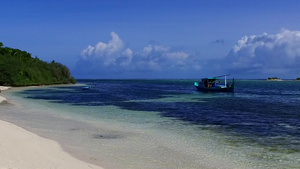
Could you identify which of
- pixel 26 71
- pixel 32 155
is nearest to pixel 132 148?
pixel 32 155

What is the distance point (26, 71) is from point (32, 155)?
105 m

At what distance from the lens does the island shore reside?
9.66 m

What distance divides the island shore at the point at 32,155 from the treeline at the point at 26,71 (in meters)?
92.3

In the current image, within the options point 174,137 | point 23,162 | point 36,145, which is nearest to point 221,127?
point 174,137

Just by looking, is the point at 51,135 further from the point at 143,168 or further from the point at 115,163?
the point at 143,168

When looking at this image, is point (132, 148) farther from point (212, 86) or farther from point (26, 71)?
point (26, 71)

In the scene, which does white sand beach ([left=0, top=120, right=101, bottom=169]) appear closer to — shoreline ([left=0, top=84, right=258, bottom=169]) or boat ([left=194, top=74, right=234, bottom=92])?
shoreline ([left=0, top=84, right=258, bottom=169])

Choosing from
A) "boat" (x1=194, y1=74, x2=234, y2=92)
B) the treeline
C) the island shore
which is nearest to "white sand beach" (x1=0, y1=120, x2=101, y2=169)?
the island shore

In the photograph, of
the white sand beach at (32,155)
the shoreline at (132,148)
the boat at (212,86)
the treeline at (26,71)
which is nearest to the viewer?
the white sand beach at (32,155)

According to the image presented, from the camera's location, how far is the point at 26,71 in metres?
107

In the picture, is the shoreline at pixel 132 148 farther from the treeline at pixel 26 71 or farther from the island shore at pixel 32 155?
the treeline at pixel 26 71

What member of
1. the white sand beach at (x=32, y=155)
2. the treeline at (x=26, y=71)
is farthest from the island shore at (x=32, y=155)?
the treeline at (x=26, y=71)

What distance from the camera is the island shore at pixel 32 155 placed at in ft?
31.7

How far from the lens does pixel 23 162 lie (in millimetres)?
9742
